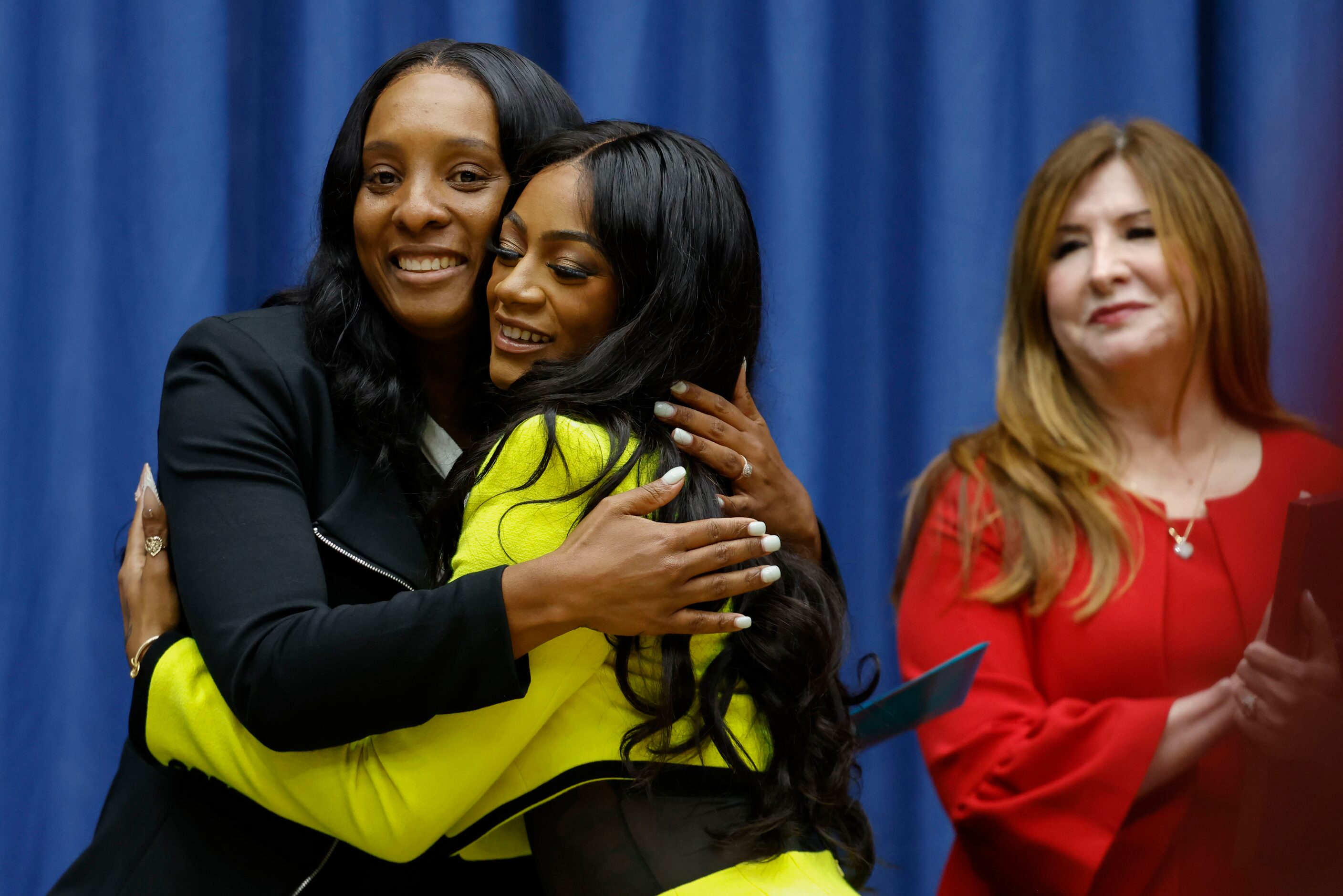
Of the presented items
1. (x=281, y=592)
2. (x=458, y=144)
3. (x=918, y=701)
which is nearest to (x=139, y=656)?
(x=281, y=592)

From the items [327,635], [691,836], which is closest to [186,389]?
[327,635]

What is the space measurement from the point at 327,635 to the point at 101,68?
1.20 metres

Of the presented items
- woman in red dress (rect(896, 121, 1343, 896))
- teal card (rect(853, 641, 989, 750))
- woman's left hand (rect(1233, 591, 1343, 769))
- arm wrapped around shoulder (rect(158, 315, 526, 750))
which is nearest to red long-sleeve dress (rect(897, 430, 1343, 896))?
woman in red dress (rect(896, 121, 1343, 896))

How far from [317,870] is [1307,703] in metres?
0.88

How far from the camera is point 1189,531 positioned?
1.34 m

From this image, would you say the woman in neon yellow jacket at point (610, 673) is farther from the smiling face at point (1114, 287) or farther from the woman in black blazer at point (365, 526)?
the smiling face at point (1114, 287)

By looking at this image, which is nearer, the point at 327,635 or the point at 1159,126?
the point at 327,635

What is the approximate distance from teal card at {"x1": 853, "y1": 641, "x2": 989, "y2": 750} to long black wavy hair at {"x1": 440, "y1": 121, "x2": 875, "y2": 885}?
0.12ft

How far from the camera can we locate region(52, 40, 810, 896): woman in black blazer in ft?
2.79

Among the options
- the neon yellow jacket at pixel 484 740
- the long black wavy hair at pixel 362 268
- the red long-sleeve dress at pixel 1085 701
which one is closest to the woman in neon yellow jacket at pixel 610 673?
the neon yellow jacket at pixel 484 740

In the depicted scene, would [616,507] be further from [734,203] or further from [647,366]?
[734,203]

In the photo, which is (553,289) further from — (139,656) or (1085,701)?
(1085,701)

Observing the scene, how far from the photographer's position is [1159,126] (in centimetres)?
144

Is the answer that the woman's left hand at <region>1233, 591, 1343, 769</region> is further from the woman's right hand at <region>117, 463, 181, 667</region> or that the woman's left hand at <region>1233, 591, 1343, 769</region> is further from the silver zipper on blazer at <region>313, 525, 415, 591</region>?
the woman's right hand at <region>117, 463, 181, 667</region>
